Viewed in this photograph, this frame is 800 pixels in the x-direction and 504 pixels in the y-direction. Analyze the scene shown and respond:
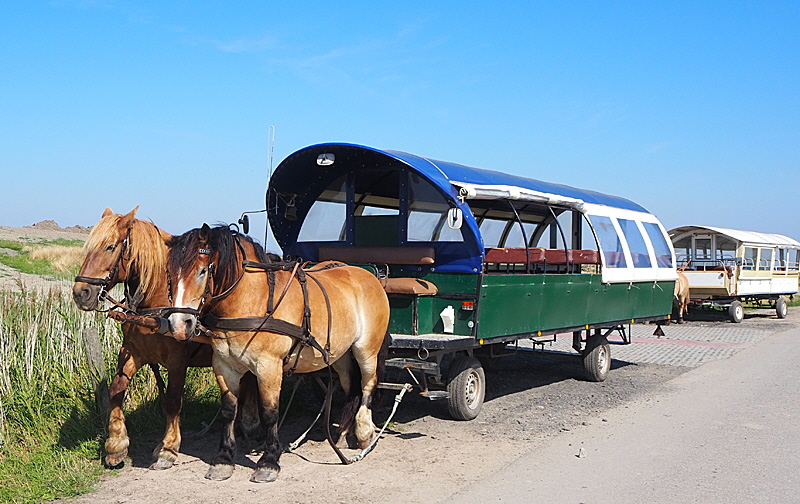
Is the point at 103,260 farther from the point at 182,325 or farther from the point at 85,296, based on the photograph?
the point at 182,325

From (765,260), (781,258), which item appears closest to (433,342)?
(765,260)

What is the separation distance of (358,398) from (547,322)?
286 cm

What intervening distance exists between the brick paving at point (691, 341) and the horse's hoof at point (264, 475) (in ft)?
20.4

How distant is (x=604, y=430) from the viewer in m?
7.33

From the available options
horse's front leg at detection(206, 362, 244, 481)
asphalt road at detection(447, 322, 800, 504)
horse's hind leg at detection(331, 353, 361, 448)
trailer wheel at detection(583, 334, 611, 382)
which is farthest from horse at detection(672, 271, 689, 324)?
horse's front leg at detection(206, 362, 244, 481)

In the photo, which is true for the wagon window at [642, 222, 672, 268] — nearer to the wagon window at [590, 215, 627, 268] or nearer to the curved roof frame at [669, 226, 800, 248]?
the wagon window at [590, 215, 627, 268]

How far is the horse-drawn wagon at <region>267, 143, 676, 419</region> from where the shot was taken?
7.20 meters

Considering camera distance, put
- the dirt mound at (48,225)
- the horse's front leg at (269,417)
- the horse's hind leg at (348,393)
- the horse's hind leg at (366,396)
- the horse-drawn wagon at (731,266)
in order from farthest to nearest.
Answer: the dirt mound at (48,225), the horse-drawn wagon at (731,266), the horse's hind leg at (348,393), the horse's hind leg at (366,396), the horse's front leg at (269,417)

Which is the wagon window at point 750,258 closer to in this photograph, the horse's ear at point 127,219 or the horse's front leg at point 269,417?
the horse's front leg at point 269,417

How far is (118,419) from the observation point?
5672mm

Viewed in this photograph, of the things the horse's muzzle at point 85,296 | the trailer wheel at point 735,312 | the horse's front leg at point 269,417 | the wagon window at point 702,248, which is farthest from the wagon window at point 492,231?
the wagon window at point 702,248

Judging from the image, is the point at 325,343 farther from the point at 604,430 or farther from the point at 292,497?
the point at 604,430

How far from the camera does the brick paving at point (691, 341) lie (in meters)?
13.5

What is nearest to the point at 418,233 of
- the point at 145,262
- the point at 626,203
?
the point at 145,262
